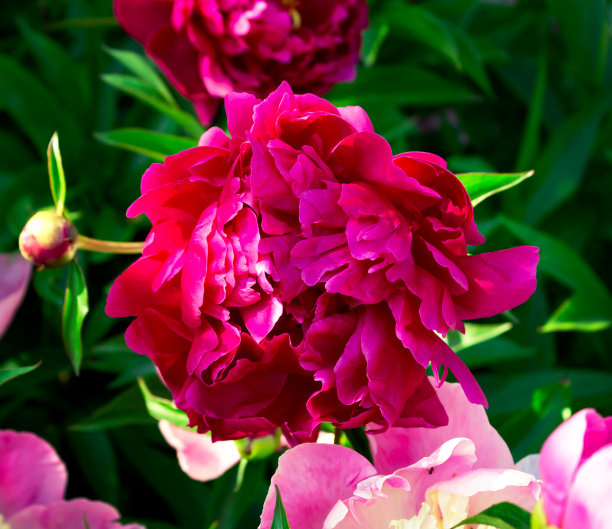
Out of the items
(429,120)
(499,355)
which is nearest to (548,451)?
(499,355)

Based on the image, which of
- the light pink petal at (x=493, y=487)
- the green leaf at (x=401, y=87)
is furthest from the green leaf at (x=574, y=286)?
the light pink petal at (x=493, y=487)

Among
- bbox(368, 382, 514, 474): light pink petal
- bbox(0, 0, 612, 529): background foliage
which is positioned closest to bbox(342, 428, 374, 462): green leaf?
bbox(368, 382, 514, 474): light pink petal

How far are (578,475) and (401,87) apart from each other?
25.4 inches

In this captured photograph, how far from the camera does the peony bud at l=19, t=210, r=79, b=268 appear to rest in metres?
0.48

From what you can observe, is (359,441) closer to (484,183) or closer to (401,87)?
(484,183)

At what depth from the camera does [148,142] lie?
2.14ft

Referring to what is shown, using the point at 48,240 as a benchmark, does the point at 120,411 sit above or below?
below

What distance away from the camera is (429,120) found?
1.18 meters

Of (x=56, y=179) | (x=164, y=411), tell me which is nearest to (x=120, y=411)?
(x=164, y=411)

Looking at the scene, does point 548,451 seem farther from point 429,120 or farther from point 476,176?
point 429,120

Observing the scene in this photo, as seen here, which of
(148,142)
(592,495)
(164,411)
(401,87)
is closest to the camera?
(592,495)

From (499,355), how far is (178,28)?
0.41 meters

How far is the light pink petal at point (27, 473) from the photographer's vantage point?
0.51 metres

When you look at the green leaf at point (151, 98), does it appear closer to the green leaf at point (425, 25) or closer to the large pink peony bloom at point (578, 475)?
the green leaf at point (425, 25)
